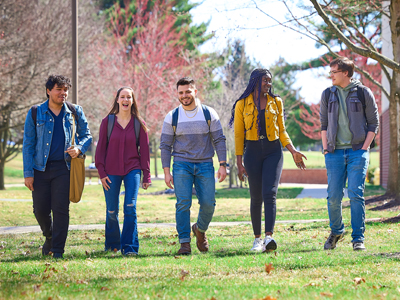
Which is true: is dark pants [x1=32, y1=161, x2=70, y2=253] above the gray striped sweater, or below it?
below

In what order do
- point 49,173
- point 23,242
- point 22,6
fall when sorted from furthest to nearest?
1. point 22,6
2. point 23,242
3. point 49,173

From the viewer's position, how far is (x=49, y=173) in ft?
18.1

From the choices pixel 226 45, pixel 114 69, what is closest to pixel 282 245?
pixel 226 45

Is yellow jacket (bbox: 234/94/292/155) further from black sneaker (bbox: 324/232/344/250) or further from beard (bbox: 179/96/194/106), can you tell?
black sneaker (bbox: 324/232/344/250)

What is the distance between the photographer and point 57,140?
5.58 meters

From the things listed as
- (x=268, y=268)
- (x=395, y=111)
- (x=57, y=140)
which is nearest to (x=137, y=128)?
(x=57, y=140)

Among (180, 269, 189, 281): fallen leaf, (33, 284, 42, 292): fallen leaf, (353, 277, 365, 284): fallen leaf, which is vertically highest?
(33, 284, 42, 292): fallen leaf

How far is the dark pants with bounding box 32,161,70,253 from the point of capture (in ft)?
18.0

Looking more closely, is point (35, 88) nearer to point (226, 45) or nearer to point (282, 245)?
point (226, 45)

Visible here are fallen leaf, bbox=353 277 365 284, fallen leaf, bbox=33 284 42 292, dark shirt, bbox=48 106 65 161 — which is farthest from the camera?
dark shirt, bbox=48 106 65 161

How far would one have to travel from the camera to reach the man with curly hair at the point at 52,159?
546 centimetres

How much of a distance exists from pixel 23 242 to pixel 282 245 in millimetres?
3750

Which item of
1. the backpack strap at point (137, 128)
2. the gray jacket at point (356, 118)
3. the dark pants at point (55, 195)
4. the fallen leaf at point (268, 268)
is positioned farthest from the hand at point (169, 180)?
the gray jacket at point (356, 118)

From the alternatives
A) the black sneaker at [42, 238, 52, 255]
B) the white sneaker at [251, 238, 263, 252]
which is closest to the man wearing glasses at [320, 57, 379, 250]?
the white sneaker at [251, 238, 263, 252]
